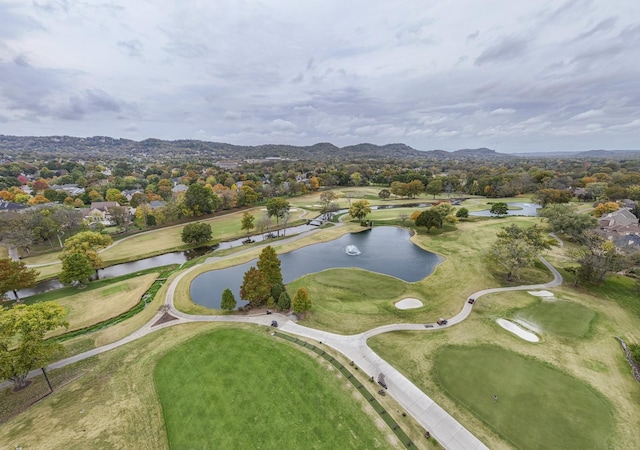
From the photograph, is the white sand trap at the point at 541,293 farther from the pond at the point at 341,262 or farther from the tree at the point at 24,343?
the tree at the point at 24,343

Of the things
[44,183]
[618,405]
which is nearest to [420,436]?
[618,405]

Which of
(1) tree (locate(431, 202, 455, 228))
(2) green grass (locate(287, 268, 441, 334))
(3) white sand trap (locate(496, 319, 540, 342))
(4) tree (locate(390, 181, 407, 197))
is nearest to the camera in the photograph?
(3) white sand trap (locate(496, 319, 540, 342))

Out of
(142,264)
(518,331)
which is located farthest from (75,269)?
(518,331)

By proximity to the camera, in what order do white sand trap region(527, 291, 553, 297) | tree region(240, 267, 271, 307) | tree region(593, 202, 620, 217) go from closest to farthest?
tree region(240, 267, 271, 307), white sand trap region(527, 291, 553, 297), tree region(593, 202, 620, 217)

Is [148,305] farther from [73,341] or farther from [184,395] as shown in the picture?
[184,395]

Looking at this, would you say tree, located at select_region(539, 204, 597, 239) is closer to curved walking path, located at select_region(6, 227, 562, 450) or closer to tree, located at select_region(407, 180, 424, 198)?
curved walking path, located at select_region(6, 227, 562, 450)

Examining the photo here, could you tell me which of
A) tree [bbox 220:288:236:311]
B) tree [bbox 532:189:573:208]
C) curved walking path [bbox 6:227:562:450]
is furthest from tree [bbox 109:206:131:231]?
tree [bbox 532:189:573:208]

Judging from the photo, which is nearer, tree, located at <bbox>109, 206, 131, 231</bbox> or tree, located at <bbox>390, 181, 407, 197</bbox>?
tree, located at <bbox>109, 206, 131, 231</bbox>
